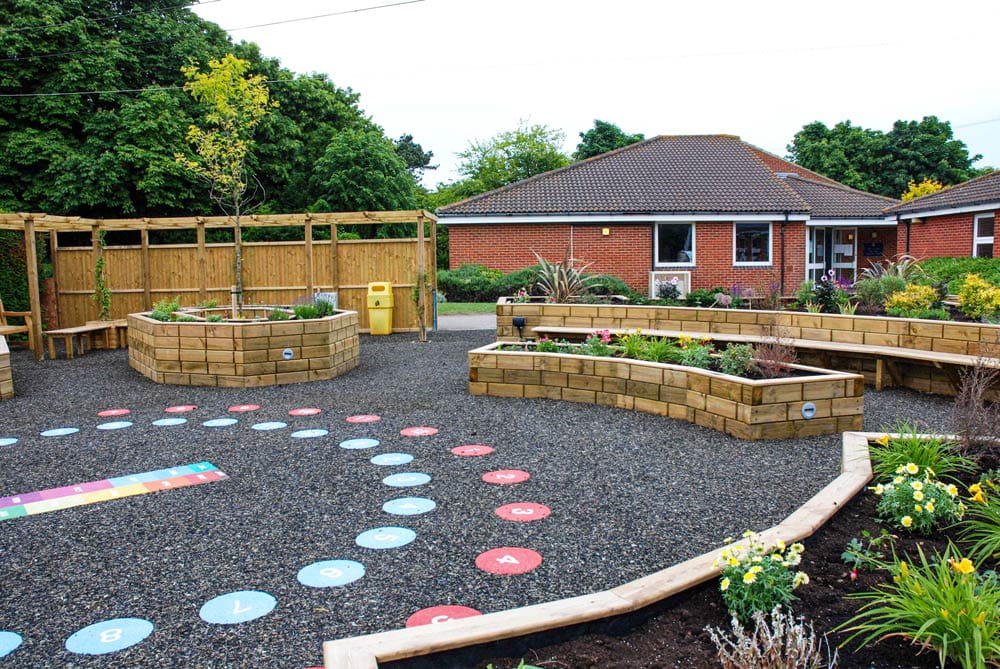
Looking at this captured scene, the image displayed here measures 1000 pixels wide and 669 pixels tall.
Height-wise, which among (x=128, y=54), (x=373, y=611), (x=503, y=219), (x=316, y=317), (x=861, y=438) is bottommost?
(x=373, y=611)

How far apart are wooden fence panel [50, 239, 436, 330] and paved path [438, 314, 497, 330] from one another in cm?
112

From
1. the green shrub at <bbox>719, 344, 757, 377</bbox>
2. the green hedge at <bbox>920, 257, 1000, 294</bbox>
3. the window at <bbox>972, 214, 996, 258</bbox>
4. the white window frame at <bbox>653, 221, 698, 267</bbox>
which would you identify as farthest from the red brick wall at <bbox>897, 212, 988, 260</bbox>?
the green shrub at <bbox>719, 344, 757, 377</bbox>

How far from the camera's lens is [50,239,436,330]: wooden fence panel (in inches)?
585

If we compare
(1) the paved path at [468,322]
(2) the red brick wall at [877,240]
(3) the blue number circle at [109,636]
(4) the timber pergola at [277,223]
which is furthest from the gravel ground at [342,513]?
(2) the red brick wall at [877,240]

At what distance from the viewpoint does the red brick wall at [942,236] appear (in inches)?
837

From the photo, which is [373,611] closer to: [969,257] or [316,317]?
[316,317]

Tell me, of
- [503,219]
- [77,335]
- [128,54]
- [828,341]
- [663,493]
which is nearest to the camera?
[663,493]

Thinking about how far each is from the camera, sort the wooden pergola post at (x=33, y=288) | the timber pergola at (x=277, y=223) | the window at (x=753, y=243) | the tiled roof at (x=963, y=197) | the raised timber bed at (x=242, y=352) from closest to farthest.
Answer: the raised timber bed at (x=242, y=352) → the wooden pergola post at (x=33, y=288) → the timber pergola at (x=277, y=223) → the tiled roof at (x=963, y=197) → the window at (x=753, y=243)

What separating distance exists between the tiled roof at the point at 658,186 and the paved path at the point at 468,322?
201 inches

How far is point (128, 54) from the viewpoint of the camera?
2408cm

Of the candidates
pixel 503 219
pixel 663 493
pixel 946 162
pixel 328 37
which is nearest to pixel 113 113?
pixel 328 37

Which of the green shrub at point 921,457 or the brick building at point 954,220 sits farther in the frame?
the brick building at point 954,220

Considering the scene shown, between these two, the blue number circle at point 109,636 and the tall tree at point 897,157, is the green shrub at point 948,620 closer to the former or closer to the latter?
the blue number circle at point 109,636

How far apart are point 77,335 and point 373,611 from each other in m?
11.5
